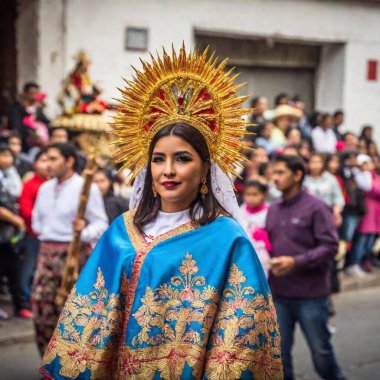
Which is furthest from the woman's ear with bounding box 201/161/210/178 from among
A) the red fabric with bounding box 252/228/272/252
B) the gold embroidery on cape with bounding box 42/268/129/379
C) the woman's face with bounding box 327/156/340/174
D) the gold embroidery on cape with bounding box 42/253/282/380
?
the woman's face with bounding box 327/156/340/174

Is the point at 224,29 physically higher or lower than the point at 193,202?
higher

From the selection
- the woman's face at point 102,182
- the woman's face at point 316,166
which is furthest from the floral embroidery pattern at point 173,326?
the woman's face at point 316,166

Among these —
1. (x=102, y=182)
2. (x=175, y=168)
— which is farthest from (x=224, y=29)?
(x=175, y=168)

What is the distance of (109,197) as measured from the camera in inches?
298

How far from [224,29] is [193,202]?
1179 centimetres

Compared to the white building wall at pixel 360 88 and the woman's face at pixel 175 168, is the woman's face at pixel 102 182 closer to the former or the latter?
the woman's face at pixel 175 168

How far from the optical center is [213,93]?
3.71m

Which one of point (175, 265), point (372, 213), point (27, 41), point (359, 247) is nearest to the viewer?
point (175, 265)

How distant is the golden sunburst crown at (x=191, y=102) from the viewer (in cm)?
370

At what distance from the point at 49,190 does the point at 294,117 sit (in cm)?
806

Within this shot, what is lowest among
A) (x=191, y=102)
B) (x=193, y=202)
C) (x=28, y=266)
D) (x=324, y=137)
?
(x=28, y=266)

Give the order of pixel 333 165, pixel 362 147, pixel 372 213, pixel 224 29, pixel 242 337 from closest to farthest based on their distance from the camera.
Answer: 1. pixel 242 337
2. pixel 333 165
3. pixel 372 213
4. pixel 362 147
5. pixel 224 29

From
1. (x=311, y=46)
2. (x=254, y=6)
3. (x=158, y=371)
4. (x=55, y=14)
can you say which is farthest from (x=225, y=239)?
(x=311, y=46)

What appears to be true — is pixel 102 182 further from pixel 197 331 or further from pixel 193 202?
pixel 197 331
